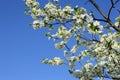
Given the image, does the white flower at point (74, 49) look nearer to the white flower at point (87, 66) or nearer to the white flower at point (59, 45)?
the white flower at point (59, 45)

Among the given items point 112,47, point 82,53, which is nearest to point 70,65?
point 82,53

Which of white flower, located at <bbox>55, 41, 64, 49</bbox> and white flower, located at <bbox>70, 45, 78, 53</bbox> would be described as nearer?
white flower, located at <bbox>70, 45, 78, 53</bbox>

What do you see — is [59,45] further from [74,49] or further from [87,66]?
[87,66]

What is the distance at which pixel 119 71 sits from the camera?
14.7 m

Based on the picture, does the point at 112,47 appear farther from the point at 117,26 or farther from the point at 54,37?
the point at 54,37

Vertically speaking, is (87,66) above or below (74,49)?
below

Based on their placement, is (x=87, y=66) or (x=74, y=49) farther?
(x=87, y=66)

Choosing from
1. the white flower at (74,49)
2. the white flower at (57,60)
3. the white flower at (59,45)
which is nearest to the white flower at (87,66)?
the white flower at (74,49)

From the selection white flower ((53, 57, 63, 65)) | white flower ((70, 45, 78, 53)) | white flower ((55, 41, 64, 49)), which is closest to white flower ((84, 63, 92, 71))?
white flower ((70, 45, 78, 53))

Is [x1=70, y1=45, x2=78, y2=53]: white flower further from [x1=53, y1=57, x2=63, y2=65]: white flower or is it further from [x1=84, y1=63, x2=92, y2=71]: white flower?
[x1=84, y1=63, x2=92, y2=71]: white flower

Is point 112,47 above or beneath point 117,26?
beneath

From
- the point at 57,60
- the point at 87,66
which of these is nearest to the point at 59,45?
the point at 57,60

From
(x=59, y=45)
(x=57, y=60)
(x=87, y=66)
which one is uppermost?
(x=59, y=45)

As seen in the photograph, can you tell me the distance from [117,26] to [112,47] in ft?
3.67
